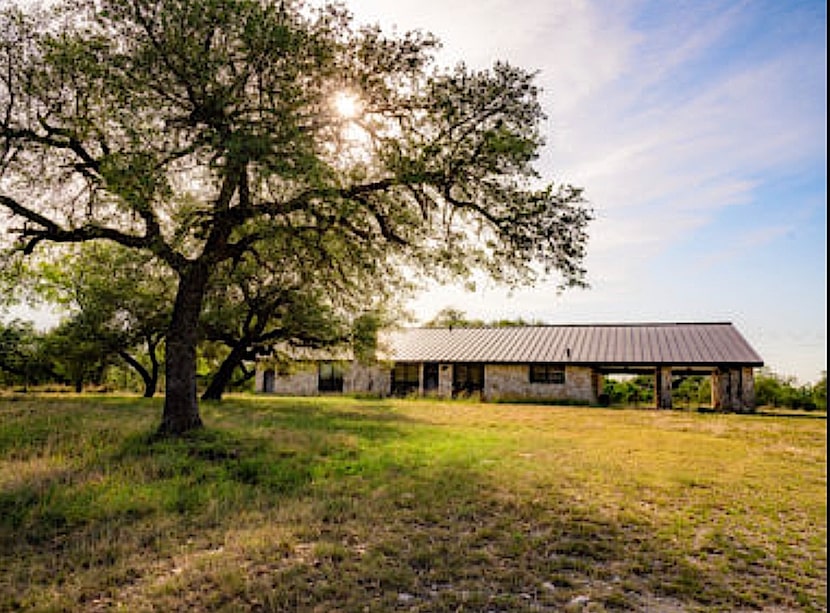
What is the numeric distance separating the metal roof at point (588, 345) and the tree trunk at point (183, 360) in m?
14.0

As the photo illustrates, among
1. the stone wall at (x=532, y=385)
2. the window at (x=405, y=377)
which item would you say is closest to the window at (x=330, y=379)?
the window at (x=405, y=377)

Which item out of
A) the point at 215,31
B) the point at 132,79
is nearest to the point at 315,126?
the point at 215,31

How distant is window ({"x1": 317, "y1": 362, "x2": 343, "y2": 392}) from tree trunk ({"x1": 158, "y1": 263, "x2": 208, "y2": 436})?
23.9 meters

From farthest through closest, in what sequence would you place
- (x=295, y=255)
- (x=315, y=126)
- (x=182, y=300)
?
(x=295, y=255), (x=182, y=300), (x=315, y=126)

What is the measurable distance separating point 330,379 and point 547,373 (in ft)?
47.8

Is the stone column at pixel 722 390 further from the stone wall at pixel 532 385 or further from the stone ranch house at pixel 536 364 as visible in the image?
the stone wall at pixel 532 385

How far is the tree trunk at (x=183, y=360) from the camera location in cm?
1198

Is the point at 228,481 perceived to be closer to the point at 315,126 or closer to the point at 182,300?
the point at 182,300

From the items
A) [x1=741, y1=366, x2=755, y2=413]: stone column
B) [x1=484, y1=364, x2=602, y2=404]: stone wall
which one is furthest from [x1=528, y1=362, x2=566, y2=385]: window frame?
[x1=741, y1=366, x2=755, y2=413]: stone column

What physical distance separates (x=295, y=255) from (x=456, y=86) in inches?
234

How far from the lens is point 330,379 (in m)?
36.7

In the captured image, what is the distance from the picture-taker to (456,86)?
432 inches

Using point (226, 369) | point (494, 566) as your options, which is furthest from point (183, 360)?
point (226, 369)

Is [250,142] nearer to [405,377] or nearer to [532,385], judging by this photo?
[532,385]
